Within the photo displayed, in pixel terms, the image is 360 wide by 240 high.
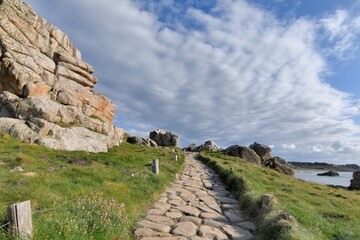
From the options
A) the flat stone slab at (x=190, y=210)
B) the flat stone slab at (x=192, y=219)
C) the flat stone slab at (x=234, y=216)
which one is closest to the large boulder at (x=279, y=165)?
the flat stone slab at (x=234, y=216)

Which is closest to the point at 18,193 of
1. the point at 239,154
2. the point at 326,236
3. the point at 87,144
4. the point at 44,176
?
the point at 44,176

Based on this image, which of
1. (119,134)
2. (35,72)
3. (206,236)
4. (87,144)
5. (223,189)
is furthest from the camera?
(119,134)

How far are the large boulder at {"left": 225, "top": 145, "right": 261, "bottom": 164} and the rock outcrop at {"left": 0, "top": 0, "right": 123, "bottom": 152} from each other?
98.8ft

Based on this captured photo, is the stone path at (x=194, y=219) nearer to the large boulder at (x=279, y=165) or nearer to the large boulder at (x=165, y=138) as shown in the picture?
the large boulder at (x=279, y=165)

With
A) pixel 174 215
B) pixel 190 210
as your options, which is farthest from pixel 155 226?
pixel 190 210

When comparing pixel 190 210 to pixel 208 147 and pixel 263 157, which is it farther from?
pixel 208 147

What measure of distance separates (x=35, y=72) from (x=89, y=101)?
13554 millimetres

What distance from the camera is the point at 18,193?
428 inches

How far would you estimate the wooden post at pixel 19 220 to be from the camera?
570 centimetres

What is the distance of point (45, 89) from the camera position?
4719cm

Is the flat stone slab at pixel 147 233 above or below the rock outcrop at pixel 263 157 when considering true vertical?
below

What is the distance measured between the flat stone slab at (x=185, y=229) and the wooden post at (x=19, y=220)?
5.00m

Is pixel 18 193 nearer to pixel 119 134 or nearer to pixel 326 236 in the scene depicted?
pixel 326 236

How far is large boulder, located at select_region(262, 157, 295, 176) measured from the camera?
6706cm
